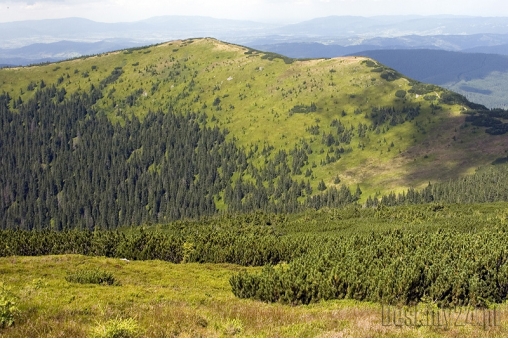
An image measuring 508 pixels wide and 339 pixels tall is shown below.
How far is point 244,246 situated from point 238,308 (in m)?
47.6

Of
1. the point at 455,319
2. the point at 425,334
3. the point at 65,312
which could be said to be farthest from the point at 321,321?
the point at 65,312

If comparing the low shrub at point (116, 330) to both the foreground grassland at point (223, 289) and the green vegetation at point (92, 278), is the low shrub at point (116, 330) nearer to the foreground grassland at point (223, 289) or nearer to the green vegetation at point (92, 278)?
the foreground grassland at point (223, 289)

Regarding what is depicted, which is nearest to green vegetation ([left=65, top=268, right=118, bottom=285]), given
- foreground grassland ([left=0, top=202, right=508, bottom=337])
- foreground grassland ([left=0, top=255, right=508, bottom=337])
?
foreground grassland ([left=0, top=202, right=508, bottom=337])

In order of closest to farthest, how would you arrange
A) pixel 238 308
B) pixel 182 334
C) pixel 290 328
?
pixel 182 334 < pixel 290 328 < pixel 238 308

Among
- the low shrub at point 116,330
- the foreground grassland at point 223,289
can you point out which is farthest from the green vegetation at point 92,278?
the low shrub at point 116,330

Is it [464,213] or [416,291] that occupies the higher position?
[416,291]

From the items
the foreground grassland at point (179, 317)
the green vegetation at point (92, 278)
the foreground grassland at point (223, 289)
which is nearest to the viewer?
the foreground grassland at point (179, 317)

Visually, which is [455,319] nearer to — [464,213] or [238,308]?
[238,308]

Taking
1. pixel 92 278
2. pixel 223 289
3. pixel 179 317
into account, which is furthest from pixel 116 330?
pixel 223 289

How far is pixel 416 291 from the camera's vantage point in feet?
132

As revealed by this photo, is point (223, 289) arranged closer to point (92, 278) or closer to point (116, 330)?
point (92, 278)

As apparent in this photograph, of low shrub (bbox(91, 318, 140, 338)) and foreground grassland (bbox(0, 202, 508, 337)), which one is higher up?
low shrub (bbox(91, 318, 140, 338))

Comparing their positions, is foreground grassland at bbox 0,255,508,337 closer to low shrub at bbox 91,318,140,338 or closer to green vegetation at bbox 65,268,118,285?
low shrub at bbox 91,318,140,338

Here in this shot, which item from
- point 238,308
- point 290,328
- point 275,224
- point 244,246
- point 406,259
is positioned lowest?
point 275,224
